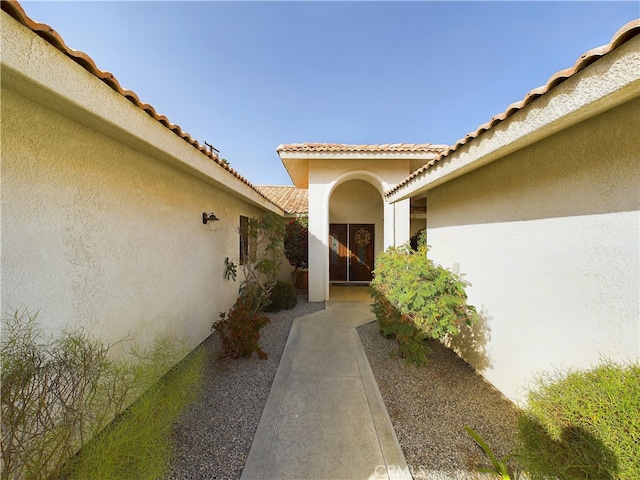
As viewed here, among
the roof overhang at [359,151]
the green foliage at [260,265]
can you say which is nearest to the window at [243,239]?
the green foliage at [260,265]

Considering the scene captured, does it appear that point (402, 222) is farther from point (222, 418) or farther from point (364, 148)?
point (222, 418)

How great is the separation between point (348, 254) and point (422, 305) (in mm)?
12491

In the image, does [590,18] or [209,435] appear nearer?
[209,435]

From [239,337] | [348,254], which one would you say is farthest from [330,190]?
[239,337]

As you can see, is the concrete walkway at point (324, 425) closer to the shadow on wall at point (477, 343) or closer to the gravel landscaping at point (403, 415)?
the gravel landscaping at point (403, 415)

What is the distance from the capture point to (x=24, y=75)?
84.9 inches

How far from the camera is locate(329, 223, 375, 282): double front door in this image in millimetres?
17109

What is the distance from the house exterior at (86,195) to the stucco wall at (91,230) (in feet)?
0.04

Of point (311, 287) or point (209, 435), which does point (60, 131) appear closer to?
point (209, 435)

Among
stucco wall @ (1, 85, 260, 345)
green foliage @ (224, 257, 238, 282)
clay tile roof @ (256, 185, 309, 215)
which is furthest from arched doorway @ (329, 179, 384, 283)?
stucco wall @ (1, 85, 260, 345)

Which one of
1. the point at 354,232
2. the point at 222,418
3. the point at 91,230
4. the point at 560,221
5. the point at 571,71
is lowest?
the point at 222,418

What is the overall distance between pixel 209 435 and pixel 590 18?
1233 cm

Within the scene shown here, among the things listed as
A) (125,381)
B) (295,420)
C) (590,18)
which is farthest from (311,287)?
(590,18)

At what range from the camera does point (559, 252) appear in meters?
3.64
